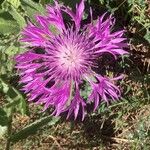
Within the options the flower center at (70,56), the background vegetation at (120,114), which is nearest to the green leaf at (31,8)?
the flower center at (70,56)

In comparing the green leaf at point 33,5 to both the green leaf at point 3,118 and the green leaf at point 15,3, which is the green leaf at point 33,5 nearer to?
the green leaf at point 15,3

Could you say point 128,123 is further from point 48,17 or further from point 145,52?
point 48,17

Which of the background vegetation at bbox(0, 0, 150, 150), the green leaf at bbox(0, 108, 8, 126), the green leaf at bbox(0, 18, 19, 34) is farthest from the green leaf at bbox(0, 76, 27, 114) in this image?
the background vegetation at bbox(0, 0, 150, 150)

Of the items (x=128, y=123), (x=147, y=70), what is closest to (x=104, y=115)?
(x=128, y=123)

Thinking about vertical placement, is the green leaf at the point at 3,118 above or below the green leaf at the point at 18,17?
below

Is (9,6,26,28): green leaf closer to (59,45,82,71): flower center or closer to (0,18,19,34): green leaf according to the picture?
(0,18,19,34): green leaf

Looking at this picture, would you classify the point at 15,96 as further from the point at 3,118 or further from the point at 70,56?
the point at 70,56

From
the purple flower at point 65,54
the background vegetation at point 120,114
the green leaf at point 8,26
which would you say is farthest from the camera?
the background vegetation at point 120,114
